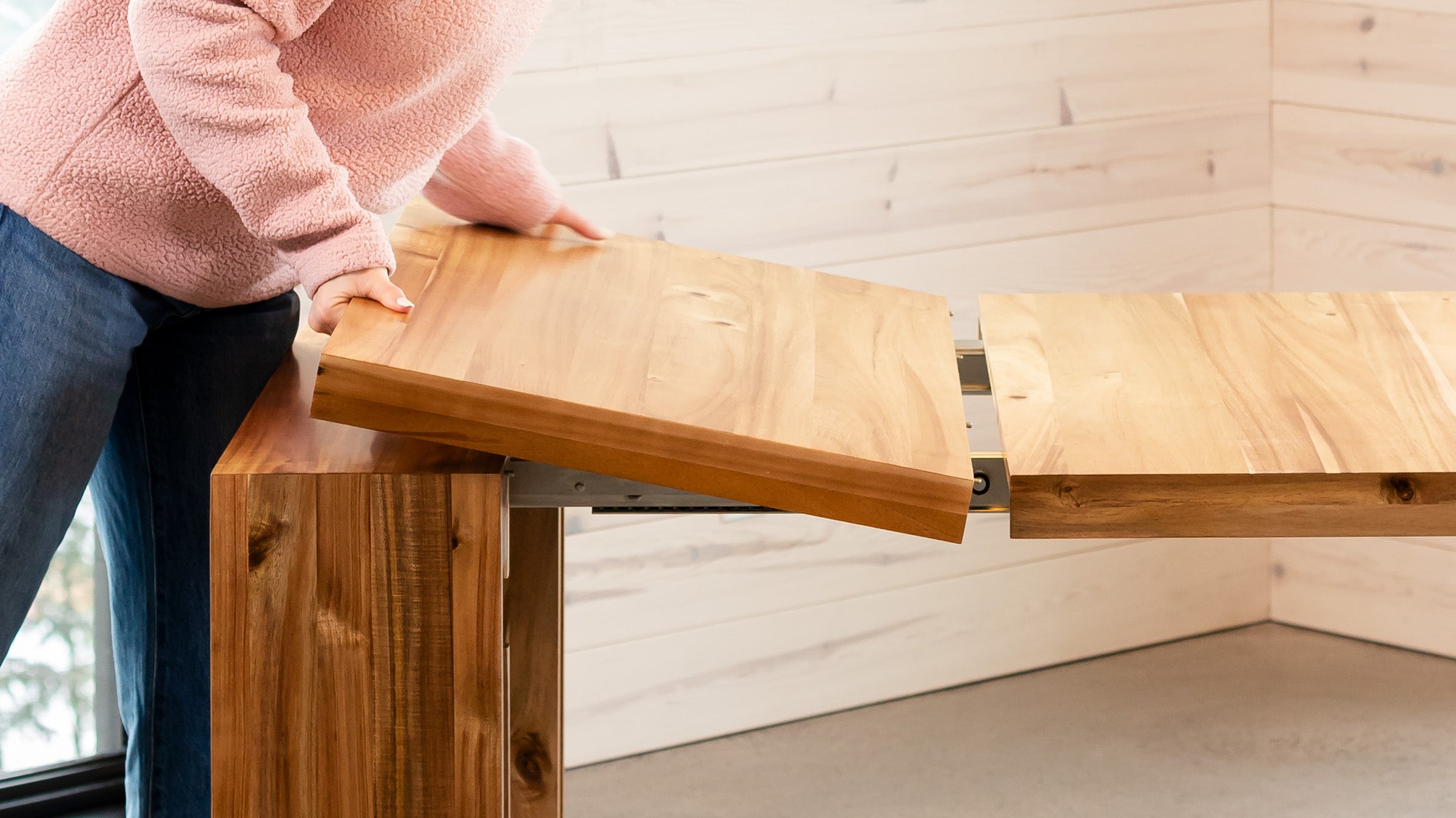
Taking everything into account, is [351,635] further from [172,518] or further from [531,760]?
[531,760]

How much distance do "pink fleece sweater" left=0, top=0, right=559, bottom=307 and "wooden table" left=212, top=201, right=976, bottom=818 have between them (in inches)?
3.8

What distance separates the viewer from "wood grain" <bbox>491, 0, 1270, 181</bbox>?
162cm

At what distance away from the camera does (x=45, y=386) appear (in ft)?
2.80

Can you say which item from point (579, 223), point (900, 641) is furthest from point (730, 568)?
point (579, 223)

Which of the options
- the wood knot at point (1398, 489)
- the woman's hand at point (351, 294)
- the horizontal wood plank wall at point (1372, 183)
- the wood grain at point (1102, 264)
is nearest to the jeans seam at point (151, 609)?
the woman's hand at point (351, 294)

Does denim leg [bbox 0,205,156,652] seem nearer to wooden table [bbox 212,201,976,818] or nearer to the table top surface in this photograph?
wooden table [bbox 212,201,976,818]

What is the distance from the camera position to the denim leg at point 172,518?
1016 mm

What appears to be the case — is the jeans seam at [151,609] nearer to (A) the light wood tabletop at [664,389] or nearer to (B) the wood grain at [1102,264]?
(A) the light wood tabletop at [664,389]

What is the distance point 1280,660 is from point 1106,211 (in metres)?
0.76

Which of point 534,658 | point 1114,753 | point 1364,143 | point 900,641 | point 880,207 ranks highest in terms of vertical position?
point 1364,143

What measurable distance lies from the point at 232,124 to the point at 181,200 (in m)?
0.11

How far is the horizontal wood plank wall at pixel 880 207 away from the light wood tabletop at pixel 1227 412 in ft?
2.08

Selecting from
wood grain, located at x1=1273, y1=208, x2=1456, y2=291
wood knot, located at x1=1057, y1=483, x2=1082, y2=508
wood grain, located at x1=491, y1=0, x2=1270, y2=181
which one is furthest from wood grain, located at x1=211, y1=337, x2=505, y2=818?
wood grain, located at x1=1273, y1=208, x2=1456, y2=291

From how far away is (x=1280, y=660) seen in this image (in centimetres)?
204
